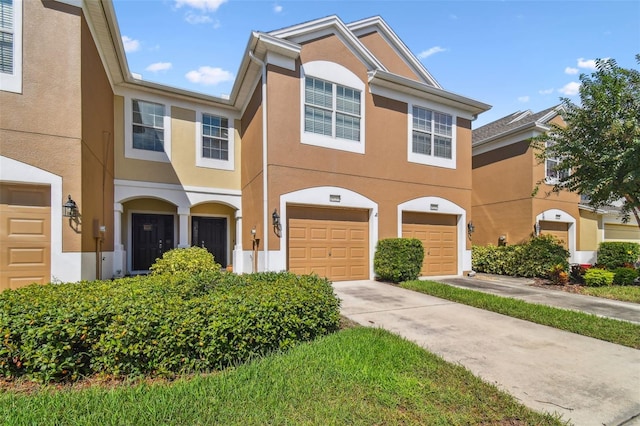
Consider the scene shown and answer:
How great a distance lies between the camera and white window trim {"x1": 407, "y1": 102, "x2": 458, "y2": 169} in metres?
11.2

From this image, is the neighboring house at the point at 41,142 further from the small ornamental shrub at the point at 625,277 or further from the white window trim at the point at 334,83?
the small ornamental shrub at the point at 625,277

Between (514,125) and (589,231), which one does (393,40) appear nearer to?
(514,125)

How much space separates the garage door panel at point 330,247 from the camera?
9.29 m

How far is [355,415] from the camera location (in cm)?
271

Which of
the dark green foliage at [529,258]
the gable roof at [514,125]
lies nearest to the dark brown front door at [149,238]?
Result: the dark green foliage at [529,258]

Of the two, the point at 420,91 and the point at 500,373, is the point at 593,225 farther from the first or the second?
the point at 500,373

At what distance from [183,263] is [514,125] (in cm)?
1603

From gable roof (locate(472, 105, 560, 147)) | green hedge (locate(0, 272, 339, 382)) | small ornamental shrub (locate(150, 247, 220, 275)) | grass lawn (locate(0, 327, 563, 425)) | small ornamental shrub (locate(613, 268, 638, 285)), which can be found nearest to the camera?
grass lawn (locate(0, 327, 563, 425))

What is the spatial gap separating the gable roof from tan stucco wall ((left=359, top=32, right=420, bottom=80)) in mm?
6072

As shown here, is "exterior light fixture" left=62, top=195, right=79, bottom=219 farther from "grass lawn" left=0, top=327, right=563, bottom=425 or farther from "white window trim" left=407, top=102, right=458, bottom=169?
"white window trim" left=407, top=102, right=458, bottom=169

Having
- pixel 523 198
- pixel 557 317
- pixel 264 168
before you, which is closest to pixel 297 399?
pixel 557 317

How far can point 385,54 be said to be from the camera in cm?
1207

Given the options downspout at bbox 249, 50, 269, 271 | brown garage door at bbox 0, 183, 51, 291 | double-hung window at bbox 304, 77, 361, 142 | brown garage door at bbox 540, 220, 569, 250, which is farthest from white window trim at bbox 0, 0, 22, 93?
brown garage door at bbox 540, 220, 569, 250

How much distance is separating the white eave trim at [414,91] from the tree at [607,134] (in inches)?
115
